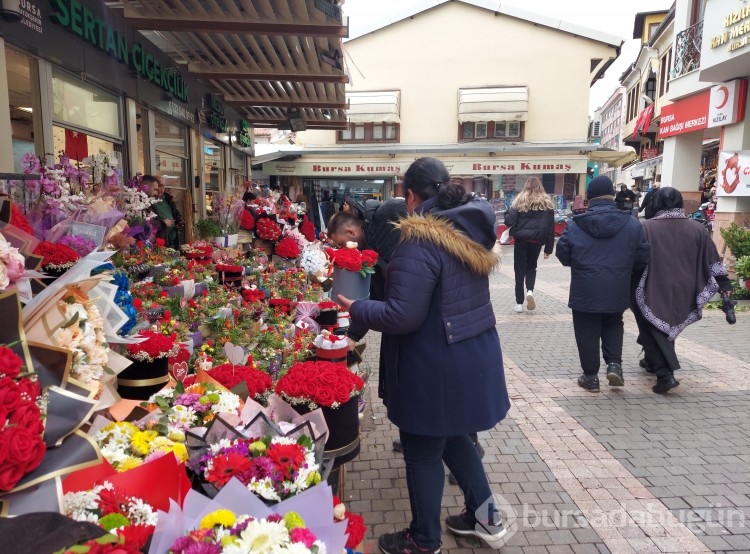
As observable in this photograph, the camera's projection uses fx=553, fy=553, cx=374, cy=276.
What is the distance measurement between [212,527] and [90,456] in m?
0.33

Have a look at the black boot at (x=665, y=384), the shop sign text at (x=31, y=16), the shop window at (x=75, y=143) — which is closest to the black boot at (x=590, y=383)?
the black boot at (x=665, y=384)

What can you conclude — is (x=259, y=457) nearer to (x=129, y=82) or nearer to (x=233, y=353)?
(x=233, y=353)

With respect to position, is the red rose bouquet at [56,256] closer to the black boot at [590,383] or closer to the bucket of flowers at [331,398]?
the bucket of flowers at [331,398]

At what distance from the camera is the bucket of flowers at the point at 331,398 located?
90.3 inches

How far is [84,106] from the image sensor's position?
560cm

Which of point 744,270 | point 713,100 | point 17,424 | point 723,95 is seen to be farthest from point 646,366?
point 713,100

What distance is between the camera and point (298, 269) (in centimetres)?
607

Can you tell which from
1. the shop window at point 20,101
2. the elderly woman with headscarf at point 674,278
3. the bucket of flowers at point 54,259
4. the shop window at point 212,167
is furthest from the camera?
the shop window at point 212,167

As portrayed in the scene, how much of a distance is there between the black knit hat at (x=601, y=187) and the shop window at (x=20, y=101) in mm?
4777

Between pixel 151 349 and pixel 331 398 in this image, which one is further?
pixel 151 349

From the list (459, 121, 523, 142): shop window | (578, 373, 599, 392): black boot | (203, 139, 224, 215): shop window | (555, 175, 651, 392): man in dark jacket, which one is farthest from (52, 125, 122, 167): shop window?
(459, 121, 523, 142): shop window

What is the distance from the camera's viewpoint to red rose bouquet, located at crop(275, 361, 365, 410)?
229cm

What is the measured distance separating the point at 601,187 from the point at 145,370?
401 cm

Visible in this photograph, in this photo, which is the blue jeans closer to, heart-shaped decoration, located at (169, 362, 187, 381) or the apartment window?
heart-shaped decoration, located at (169, 362, 187, 381)
